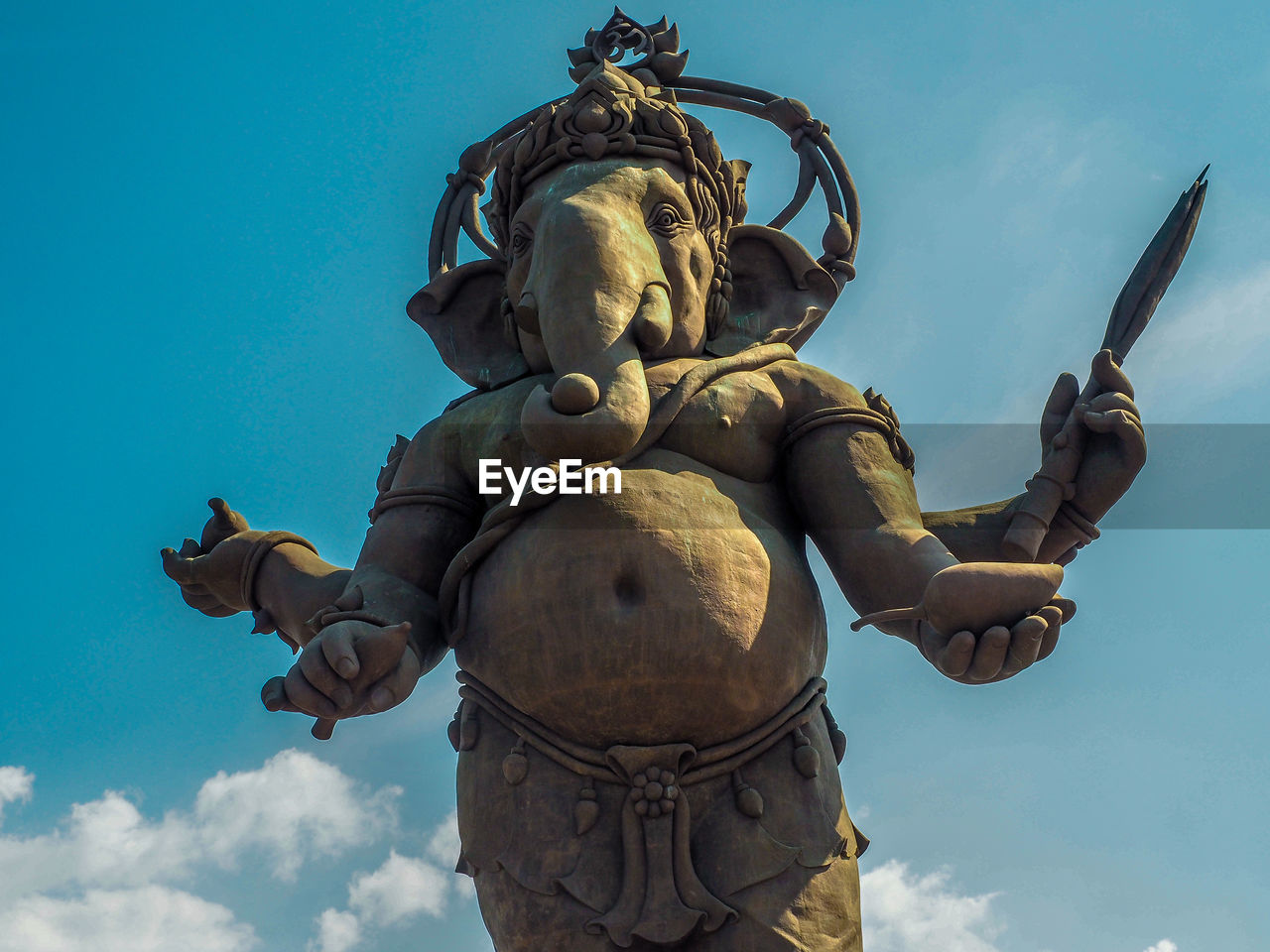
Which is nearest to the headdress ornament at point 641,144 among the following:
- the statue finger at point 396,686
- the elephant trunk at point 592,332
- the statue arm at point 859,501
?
the elephant trunk at point 592,332

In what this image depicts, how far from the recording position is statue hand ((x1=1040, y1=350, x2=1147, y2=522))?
5457mm

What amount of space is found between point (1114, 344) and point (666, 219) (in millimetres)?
1730

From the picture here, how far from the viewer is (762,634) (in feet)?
16.9

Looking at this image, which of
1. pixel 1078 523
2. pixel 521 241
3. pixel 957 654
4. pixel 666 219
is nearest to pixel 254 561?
pixel 521 241

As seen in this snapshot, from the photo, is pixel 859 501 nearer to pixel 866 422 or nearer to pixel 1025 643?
pixel 866 422

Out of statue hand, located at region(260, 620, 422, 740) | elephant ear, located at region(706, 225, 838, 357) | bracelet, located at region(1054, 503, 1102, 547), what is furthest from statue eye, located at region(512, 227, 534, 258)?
bracelet, located at region(1054, 503, 1102, 547)

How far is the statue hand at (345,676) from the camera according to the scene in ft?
15.9

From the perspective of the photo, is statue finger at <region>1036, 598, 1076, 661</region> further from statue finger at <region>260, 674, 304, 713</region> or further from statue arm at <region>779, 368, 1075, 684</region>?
statue finger at <region>260, 674, 304, 713</region>

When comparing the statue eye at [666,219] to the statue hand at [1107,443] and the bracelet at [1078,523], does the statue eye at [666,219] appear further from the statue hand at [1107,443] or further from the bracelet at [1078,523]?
the bracelet at [1078,523]

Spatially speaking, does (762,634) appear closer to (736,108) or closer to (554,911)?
(554,911)

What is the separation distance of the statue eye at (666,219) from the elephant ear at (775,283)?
1.41 feet

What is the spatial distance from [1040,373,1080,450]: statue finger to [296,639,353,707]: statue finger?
2.66 meters

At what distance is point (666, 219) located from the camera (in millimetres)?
5945

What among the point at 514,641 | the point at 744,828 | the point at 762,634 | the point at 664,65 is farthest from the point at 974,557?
the point at 664,65
